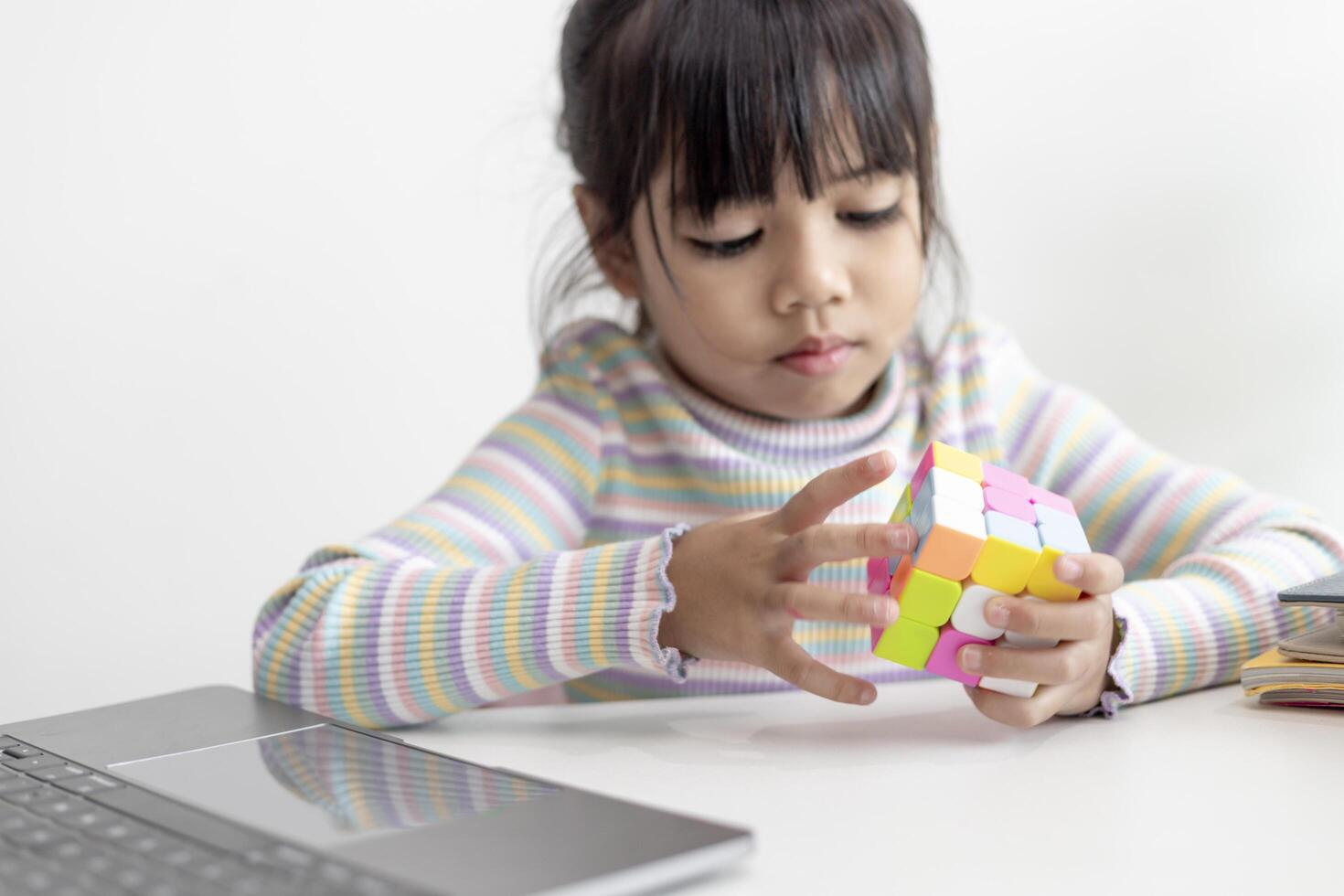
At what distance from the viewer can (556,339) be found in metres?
1.24

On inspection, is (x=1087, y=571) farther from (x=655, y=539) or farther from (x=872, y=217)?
(x=872, y=217)

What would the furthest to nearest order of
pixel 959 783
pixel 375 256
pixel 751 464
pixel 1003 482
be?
1. pixel 375 256
2. pixel 751 464
3. pixel 1003 482
4. pixel 959 783

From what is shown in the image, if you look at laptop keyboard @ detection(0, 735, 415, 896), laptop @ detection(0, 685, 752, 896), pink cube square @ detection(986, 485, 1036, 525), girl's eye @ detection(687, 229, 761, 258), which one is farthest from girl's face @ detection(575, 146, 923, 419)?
laptop keyboard @ detection(0, 735, 415, 896)

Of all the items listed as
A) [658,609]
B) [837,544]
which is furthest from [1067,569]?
[658,609]

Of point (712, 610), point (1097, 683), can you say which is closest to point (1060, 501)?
point (1097, 683)

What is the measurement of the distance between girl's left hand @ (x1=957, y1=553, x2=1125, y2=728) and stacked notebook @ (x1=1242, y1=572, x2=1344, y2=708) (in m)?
0.10

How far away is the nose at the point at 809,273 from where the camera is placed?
99 centimetres

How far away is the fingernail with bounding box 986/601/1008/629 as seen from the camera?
723 mm

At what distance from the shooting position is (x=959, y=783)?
670 millimetres

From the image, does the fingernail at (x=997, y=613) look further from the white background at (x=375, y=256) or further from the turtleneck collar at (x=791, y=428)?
the white background at (x=375, y=256)

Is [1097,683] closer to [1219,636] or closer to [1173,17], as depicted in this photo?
[1219,636]

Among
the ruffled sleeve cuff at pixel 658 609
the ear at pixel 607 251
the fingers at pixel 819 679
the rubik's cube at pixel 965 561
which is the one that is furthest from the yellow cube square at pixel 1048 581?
the ear at pixel 607 251

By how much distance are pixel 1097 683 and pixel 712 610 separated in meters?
0.23

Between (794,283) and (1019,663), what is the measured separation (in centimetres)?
36
